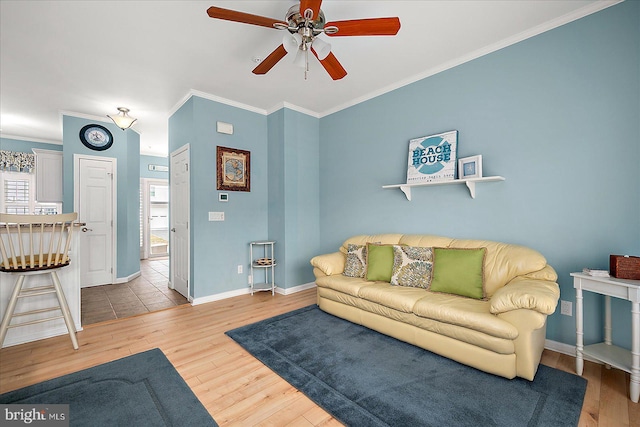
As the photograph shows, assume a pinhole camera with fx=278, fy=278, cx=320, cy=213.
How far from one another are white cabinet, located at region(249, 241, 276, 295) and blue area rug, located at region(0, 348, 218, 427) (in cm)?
188

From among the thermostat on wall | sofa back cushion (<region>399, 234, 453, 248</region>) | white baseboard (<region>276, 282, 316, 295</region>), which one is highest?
the thermostat on wall

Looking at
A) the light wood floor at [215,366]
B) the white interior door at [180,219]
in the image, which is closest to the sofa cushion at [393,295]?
the light wood floor at [215,366]

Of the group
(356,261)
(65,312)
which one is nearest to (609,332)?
(356,261)

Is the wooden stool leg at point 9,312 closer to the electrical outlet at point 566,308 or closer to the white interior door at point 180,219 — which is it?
the white interior door at point 180,219

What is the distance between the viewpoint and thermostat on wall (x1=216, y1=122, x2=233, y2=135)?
3.81 metres

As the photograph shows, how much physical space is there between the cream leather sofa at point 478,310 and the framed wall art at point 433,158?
0.68m

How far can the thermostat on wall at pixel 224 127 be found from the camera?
150 inches

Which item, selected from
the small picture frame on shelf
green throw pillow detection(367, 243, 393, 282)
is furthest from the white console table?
green throw pillow detection(367, 243, 393, 282)

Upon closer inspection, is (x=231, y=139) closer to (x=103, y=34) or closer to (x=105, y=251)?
(x=103, y=34)

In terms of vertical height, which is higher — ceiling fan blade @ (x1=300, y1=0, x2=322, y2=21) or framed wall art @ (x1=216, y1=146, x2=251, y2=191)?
ceiling fan blade @ (x1=300, y1=0, x2=322, y2=21)

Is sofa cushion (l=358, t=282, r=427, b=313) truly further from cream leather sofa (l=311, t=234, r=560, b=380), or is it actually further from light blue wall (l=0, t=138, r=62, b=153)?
light blue wall (l=0, t=138, r=62, b=153)

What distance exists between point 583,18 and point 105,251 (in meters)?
6.58

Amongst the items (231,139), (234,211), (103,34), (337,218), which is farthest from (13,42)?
(337,218)

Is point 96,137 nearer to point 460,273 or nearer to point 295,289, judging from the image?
point 295,289
